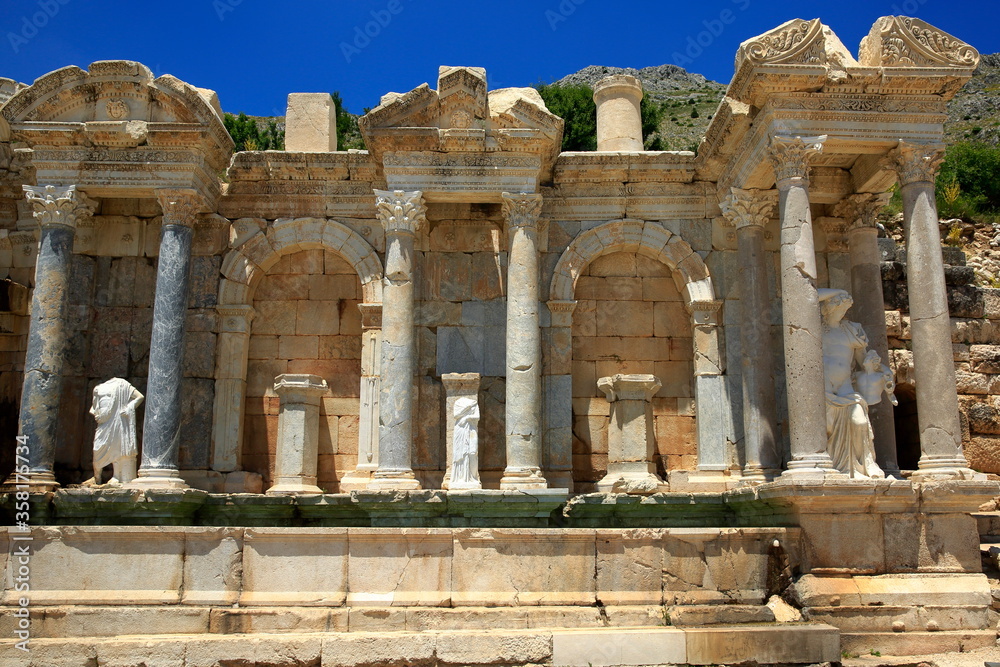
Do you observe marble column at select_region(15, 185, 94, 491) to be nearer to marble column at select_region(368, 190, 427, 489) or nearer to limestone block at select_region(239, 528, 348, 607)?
limestone block at select_region(239, 528, 348, 607)

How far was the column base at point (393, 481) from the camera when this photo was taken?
463 inches

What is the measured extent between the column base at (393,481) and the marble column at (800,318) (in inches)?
190

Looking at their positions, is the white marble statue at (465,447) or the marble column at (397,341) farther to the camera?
the marble column at (397,341)

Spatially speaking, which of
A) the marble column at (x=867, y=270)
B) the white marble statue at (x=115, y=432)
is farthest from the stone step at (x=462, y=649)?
the marble column at (x=867, y=270)

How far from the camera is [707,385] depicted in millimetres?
13570

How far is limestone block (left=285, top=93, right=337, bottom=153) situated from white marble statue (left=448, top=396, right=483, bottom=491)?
516 centimetres

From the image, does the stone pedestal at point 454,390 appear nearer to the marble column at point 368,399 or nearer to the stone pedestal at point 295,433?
the marble column at point 368,399

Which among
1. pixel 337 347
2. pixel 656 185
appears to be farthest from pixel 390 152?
pixel 656 185

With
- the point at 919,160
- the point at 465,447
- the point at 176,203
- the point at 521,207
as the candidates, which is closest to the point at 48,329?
the point at 176,203

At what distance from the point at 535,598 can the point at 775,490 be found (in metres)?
3.09

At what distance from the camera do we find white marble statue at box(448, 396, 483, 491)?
11969 mm

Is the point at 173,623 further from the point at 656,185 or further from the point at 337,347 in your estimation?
the point at 656,185

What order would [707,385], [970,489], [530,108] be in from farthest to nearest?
1. [707,385]
2. [530,108]
3. [970,489]

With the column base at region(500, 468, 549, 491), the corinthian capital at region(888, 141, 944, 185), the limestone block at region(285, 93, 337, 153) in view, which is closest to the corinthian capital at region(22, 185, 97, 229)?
the limestone block at region(285, 93, 337, 153)
